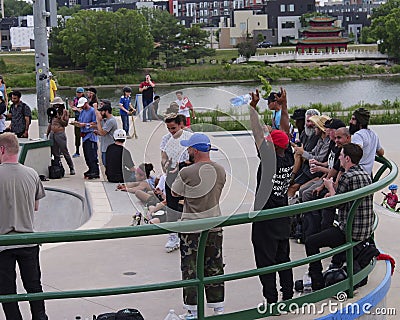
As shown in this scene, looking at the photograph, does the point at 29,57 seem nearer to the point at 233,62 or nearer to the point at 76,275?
the point at 233,62

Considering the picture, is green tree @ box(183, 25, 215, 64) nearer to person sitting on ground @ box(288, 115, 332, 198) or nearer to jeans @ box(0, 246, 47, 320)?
person sitting on ground @ box(288, 115, 332, 198)

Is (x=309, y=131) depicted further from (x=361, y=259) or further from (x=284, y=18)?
(x=284, y=18)

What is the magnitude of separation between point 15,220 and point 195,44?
97.5m

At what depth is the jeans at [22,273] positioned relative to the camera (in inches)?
232

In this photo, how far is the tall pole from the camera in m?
15.6

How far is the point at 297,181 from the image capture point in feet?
32.1

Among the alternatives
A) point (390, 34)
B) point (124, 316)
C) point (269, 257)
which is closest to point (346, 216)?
point (269, 257)

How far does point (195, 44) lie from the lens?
102062 mm

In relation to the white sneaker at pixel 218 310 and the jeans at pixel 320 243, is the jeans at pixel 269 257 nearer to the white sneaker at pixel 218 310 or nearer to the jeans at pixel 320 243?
the jeans at pixel 320 243

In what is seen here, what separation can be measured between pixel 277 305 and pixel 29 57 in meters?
105

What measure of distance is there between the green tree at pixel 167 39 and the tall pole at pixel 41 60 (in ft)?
266

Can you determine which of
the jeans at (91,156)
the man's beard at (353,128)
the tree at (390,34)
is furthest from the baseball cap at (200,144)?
the tree at (390,34)

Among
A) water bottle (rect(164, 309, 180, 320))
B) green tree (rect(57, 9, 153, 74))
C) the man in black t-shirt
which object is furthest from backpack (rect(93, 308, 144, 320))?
green tree (rect(57, 9, 153, 74))

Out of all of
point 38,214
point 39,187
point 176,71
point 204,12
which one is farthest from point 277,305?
point 204,12
